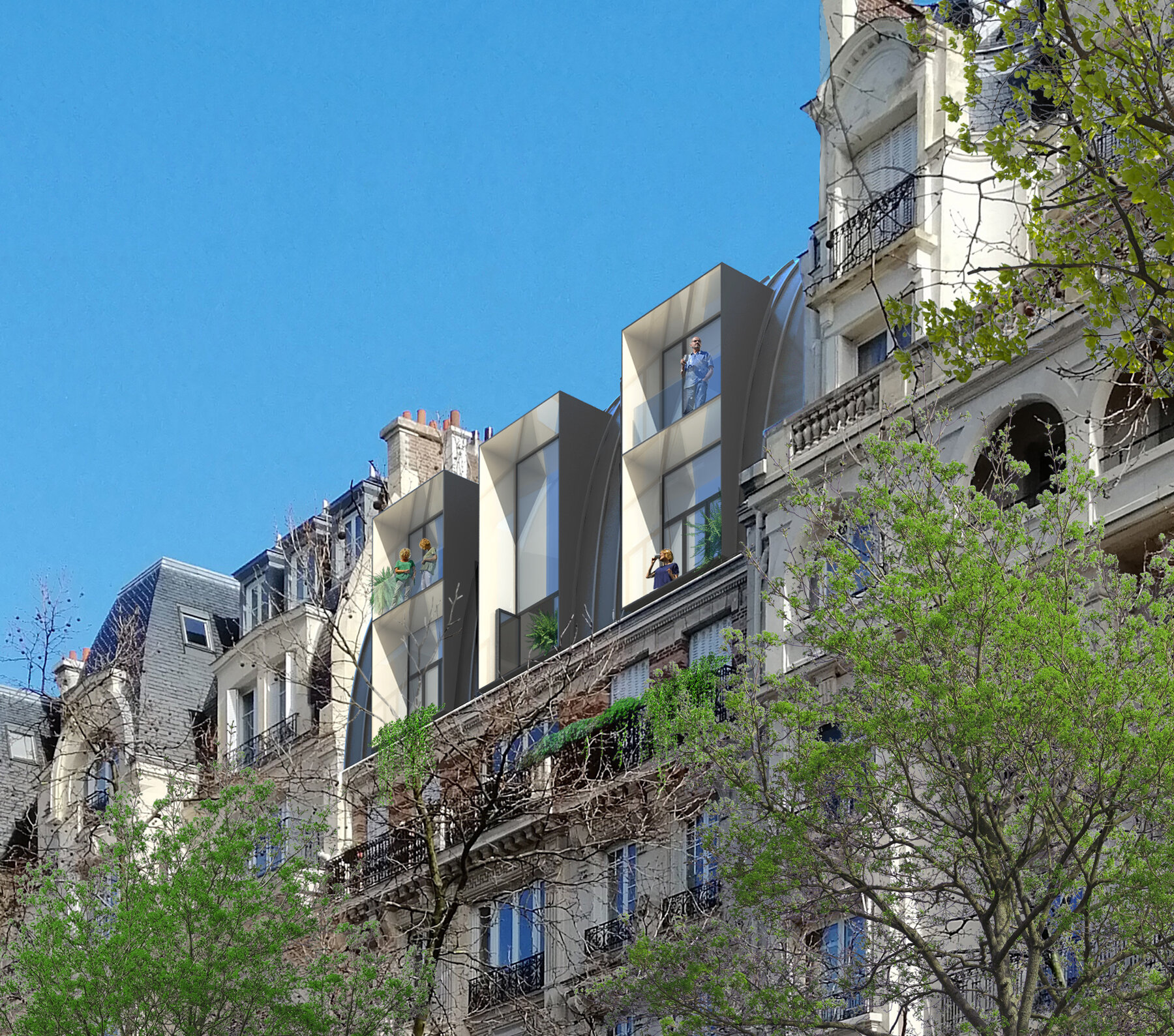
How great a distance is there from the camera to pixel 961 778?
20.8 m

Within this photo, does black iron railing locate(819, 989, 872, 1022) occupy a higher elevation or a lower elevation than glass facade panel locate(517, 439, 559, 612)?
lower

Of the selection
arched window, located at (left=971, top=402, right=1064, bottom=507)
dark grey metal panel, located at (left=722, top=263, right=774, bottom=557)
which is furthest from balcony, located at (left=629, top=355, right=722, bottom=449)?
arched window, located at (left=971, top=402, right=1064, bottom=507)

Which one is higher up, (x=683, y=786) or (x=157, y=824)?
(x=157, y=824)

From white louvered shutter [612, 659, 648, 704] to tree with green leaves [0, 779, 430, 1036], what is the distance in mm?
8769

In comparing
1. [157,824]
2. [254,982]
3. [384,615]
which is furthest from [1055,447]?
[157,824]

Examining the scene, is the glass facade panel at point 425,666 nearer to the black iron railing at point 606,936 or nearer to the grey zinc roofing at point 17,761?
the black iron railing at point 606,936

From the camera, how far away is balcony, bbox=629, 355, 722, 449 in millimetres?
37750

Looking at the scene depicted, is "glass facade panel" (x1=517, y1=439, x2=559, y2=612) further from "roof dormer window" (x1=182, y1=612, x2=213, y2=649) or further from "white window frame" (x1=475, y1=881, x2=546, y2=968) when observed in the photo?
"roof dormer window" (x1=182, y1=612, x2=213, y2=649)

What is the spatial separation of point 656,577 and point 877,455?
15.0 m

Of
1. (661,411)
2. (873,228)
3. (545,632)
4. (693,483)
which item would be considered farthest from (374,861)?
(873,228)

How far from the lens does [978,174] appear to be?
112ft

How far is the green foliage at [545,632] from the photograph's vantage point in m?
39.6

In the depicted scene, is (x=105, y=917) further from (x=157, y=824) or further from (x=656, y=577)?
(x=157, y=824)

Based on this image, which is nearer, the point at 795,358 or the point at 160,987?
the point at 160,987
